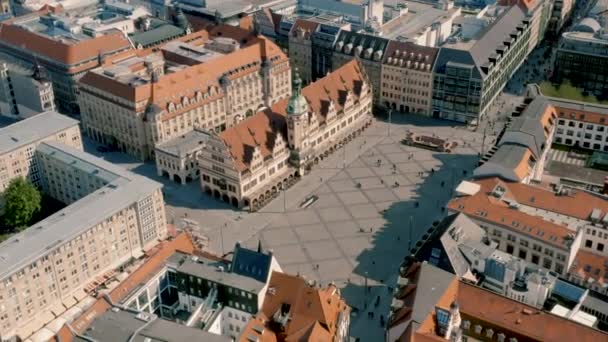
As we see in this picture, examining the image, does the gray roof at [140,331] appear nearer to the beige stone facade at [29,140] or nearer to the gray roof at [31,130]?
the beige stone facade at [29,140]

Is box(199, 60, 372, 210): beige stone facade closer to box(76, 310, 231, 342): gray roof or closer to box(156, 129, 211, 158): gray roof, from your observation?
box(156, 129, 211, 158): gray roof

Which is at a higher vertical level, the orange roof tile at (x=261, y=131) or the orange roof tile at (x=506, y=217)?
the orange roof tile at (x=261, y=131)

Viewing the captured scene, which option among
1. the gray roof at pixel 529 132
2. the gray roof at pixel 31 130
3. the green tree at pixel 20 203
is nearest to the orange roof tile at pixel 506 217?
the gray roof at pixel 529 132

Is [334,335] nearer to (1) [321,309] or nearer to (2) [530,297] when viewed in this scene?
(1) [321,309]

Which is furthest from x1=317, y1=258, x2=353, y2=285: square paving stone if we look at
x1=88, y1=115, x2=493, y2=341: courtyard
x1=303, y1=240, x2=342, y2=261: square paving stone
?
x1=303, y1=240, x2=342, y2=261: square paving stone

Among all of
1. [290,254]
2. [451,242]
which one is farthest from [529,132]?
[290,254]

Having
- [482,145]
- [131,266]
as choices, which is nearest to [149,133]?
[131,266]
